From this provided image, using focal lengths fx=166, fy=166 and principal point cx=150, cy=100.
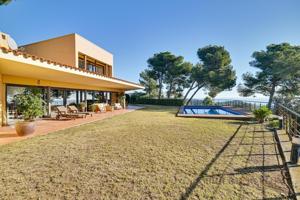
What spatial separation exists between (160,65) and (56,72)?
21873 mm

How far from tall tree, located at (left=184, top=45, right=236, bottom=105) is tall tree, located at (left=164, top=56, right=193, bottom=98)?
193cm

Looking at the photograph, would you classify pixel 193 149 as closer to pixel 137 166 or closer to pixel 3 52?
pixel 137 166

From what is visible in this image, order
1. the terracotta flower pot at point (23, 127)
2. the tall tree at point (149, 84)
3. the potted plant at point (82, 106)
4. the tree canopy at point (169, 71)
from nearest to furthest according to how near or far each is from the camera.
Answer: the terracotta flower pot at point (23, 127) → the potted plant at point (82, 106) → the tree canopy at point (169, 71) → the tall tree at point (149, 84)

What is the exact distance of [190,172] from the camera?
3.22 m

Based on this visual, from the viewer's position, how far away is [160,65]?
2798 centimetres

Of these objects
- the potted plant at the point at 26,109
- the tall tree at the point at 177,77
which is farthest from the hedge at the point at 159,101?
the potted plant at the point at 26,109

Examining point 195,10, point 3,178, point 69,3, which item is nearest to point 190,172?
point 3,178

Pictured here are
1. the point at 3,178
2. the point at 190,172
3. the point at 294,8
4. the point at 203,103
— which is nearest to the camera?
the point at 3,178

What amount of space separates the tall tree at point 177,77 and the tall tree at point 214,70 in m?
1.93

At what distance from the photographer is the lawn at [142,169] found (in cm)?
258

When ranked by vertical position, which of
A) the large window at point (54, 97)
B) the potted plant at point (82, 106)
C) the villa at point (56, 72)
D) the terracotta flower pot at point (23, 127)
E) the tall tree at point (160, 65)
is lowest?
the terracotta flower pot at point (23, 127)

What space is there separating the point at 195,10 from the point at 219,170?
43.1 feet

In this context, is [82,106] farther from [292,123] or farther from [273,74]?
[273,74]

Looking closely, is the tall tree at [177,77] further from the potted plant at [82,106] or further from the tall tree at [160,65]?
the potted plant at [82,106]
